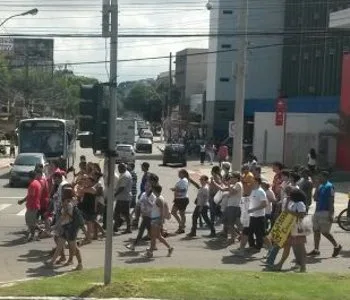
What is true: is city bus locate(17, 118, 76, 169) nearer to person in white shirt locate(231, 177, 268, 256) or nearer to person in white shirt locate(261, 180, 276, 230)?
person in white shirt locate(261, 180, 276, 230)

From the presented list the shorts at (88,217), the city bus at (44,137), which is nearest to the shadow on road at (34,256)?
the shorts at (88,217)

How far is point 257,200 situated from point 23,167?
19876mm

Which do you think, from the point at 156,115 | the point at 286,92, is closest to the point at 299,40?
the point at 286,92

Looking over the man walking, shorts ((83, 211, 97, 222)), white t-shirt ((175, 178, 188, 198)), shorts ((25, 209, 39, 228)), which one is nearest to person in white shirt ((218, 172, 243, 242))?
white t-shirt ((175, 178, 188, 198))

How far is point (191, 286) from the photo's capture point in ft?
34.4

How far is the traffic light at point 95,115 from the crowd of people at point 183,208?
10.9 ft

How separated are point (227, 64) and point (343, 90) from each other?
145ft

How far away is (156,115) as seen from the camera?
163m

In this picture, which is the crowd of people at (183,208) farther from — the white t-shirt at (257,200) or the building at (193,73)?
the building at (193,73)

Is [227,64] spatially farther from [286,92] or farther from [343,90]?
[343,90]

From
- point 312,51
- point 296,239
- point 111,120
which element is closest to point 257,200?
point 296,239

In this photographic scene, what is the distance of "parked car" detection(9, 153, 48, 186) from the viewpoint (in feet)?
107

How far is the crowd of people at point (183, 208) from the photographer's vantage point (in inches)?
526

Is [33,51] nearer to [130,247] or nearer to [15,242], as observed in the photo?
[15,242]
